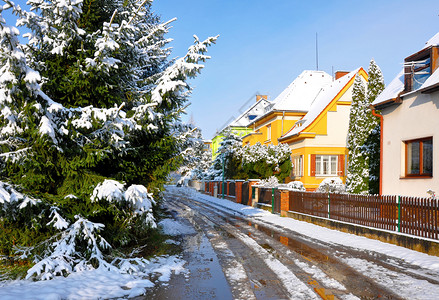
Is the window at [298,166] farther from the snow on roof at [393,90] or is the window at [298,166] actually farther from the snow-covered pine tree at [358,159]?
the snow on roof at [393,90]

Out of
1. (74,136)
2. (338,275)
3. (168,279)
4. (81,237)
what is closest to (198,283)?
(168,279)

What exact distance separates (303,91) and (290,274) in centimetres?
3022

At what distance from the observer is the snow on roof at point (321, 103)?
1113 inches

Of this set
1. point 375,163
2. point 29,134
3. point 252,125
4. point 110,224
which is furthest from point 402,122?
point 252,125

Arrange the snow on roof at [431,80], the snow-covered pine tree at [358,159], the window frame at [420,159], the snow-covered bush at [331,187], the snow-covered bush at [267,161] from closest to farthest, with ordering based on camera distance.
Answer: the snow on roof at [431,80]
the window frame at [420,159]
the snow-covered pine tree at [358,159]
the snow-covered bush at [331,187]
the snow-covered bush at [267,161]

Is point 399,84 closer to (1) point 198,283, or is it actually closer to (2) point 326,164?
(1) point 198,283

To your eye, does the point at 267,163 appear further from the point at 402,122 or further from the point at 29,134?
the point at 29,134

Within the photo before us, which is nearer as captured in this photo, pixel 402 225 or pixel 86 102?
pixel 86 102

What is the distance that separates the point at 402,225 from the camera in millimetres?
9938

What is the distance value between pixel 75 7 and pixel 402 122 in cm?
1217

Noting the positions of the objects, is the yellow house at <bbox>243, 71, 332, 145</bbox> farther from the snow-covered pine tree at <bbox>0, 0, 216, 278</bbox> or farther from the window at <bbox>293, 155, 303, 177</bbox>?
the snow-covered pine tree at <bbox>0, 0, 216, 278</bbox>

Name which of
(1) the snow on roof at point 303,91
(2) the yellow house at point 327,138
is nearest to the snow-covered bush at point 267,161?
(2) the yellow house at point 327,138

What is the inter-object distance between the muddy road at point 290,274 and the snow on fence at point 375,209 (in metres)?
1.47

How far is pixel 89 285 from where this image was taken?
6148 mm
